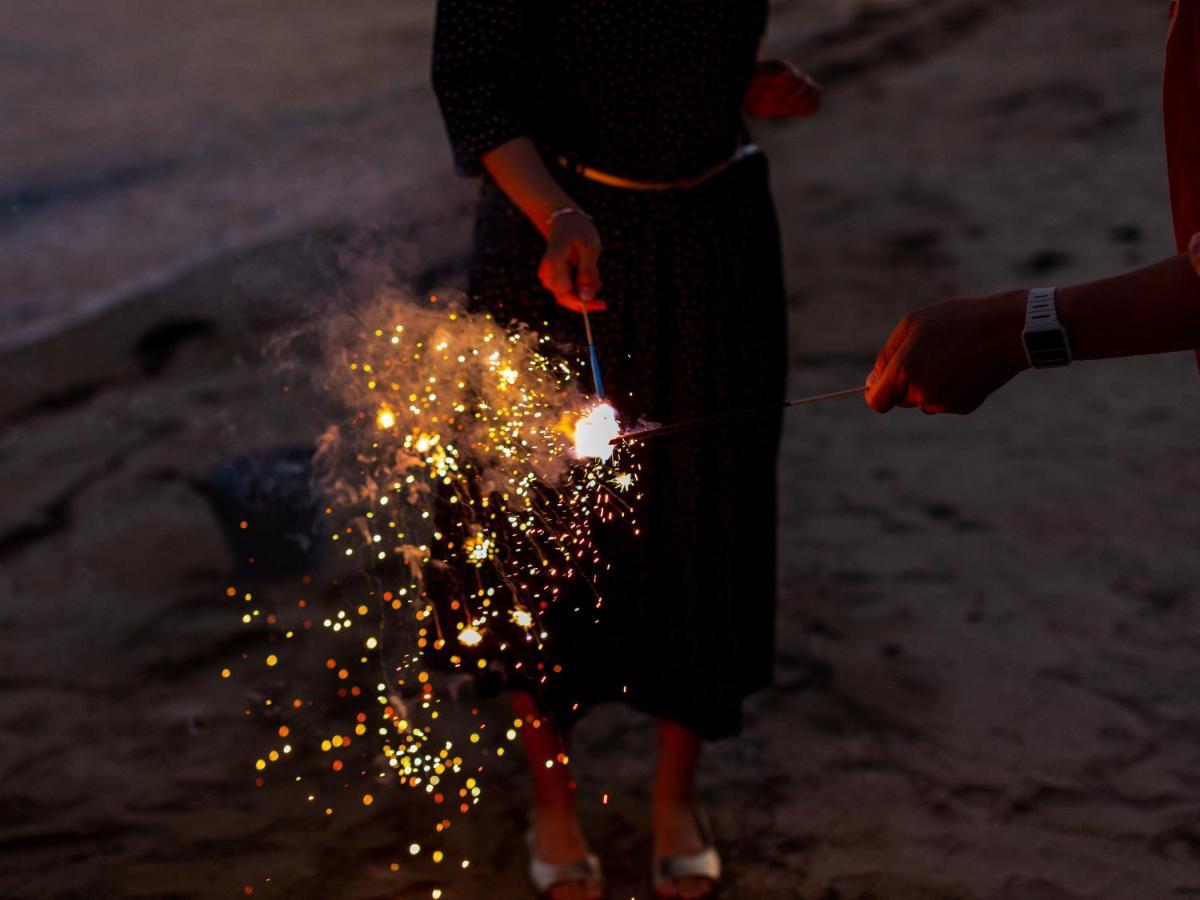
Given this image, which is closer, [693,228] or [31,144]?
[693,228]

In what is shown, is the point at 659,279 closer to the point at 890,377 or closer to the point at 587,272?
the point at 587,272

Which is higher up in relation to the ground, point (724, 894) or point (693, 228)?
point (693, 228)

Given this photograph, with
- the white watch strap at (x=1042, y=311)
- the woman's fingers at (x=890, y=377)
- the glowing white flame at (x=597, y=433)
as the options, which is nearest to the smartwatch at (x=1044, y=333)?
the white watch strap at (x=1042, y=311)

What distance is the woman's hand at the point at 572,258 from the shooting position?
1.88 m

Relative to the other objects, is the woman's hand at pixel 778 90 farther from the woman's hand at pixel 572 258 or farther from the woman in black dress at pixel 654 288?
the woman's hand at pixel 572 258

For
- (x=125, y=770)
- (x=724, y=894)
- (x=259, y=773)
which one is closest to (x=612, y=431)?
(x=724, y=894)

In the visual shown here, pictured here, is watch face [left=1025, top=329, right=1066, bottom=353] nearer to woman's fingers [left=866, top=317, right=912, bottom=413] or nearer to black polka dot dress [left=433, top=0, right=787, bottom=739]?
woman's fingers [left=866, top=317, right=912, bottom=413]

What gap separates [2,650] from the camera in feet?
10.6

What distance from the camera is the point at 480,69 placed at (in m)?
1.97

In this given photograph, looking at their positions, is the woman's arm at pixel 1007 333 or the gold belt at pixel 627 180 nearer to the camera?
the woman's arm at pixel 1007 333

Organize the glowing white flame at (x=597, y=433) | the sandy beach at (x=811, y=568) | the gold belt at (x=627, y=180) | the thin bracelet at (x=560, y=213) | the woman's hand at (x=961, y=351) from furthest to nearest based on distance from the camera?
the sandy beach at (x=811, y=568)
the gold belt at (x=627, y=180)
the thin bracelet at (x=560, y=213)
the glowing white flame at (x=597, y=433)
the woman's hand at (x=961, y=351)

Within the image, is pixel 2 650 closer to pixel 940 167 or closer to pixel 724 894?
pixel 724 894

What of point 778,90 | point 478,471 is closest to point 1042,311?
point 478,471

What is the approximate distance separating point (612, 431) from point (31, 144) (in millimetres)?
10965
